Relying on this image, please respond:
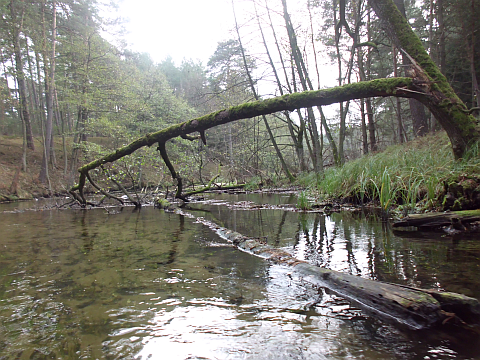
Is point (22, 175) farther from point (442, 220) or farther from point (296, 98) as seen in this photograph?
point (442, 220)

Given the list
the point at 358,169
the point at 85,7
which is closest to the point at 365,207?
the point at 358,169

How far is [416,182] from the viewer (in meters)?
4.77

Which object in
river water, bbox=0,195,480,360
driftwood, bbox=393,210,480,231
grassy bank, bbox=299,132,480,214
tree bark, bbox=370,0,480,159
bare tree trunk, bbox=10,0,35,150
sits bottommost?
river water, bbox=0,195,480,360

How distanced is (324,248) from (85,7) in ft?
90.9

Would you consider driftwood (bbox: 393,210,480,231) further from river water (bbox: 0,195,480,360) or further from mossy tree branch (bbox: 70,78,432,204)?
mossy tree branch (bbox: 70,78,432,204)

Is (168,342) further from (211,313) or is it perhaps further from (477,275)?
(477,275)

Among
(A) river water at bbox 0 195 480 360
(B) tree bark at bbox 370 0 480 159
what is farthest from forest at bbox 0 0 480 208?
(A) river water at bbox 0 195 480 360

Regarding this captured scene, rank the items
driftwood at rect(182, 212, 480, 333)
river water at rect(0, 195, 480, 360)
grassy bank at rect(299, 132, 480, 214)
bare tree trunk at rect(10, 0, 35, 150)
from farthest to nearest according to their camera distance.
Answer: bare tree trunk at rect(10, 0, 35, 150)
grassy bank at rect(299, 132, 480, 214)
driftwood at rect(182, 212, 480, 333)
river water at rect(0, 195, 480, 360)

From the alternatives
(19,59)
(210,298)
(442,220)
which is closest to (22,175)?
(19,59)

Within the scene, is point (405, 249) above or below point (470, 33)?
below

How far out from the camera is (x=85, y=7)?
2234 centimetres

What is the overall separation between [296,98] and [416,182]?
256cm

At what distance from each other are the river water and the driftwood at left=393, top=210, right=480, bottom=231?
Answer: 32 cm

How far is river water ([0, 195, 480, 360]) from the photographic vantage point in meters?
1.23
